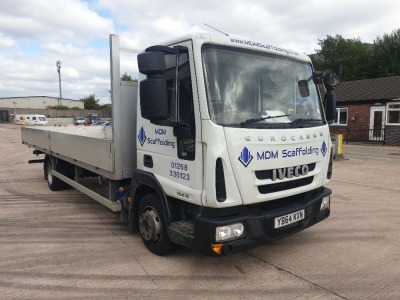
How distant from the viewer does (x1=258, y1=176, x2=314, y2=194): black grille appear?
11.7 ft

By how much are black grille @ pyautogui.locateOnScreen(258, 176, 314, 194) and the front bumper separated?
18 cm

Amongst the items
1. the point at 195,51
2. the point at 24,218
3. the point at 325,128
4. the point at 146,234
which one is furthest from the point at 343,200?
the point at 24,218

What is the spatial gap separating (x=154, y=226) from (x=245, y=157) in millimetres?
1482

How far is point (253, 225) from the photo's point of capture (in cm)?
342

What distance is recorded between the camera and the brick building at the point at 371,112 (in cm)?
2162

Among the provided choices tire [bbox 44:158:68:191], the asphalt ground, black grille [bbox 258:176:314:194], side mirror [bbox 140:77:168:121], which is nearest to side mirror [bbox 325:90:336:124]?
black grille [bbox 258:176:314:194]

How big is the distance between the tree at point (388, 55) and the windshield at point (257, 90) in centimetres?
3866

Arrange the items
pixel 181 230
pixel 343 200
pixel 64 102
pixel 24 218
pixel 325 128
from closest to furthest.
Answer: pixel 181 230 < pixel 325 128 < pixel 24 218 < pixel 343 200 < pixel 64 102

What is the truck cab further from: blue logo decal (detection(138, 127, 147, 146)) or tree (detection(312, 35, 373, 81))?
tree (detection(312, 35, 373, 81))

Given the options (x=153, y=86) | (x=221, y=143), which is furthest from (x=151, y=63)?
(x=221, y=143)

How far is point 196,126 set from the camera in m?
3.37

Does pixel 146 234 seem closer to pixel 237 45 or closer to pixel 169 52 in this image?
pixel 169 52

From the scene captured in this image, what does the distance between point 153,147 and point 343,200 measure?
480 centimetres

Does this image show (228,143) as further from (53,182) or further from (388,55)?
(388,55)
